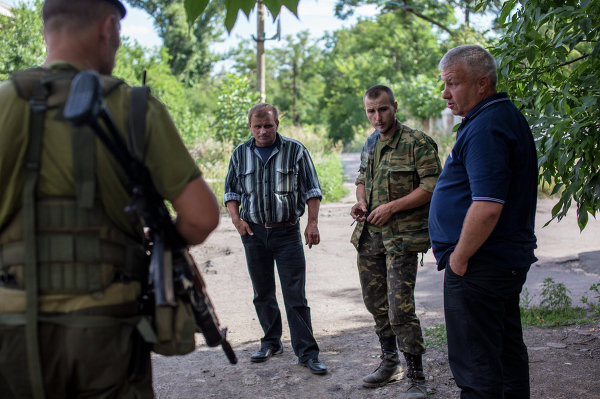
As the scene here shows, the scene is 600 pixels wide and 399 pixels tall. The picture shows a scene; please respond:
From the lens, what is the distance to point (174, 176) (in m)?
1.96

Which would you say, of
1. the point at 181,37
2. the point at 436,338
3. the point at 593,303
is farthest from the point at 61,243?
the point at 181,37

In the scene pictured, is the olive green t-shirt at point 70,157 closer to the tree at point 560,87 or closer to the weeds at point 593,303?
the tree at point 560,87

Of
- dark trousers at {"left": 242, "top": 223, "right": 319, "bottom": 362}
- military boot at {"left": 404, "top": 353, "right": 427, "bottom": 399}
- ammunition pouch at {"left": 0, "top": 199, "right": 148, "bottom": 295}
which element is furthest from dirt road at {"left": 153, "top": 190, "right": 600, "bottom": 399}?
ammunition pouch at {"left": 0, "top": 199, "right": 148, "bottom": 295}

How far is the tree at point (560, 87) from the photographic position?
3.58 metres

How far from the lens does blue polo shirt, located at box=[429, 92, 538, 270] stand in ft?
9.28

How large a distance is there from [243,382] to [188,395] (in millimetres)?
467

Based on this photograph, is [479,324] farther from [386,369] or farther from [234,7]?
[234,7]

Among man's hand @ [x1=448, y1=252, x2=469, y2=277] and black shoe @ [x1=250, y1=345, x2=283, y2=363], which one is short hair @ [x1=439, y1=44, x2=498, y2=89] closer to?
man's hand @ [x1=448, y1=252, x2=469, y2=277]

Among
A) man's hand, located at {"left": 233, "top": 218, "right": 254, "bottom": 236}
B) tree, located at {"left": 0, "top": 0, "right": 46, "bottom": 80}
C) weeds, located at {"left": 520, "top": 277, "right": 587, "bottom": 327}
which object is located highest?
tree, located at {"left": 0, "top": 0, "right": 46, "bottom": 80}

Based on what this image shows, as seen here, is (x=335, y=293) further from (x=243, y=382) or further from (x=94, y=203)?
(x=94, y=203)

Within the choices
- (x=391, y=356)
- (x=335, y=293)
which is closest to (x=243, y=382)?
(x=391, y=356)

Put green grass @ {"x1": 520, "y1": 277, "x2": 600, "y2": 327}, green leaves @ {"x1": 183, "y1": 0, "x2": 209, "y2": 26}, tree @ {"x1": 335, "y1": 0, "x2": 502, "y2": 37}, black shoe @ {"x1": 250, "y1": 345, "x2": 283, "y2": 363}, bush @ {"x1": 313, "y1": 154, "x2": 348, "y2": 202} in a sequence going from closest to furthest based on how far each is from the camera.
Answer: green leaves @ {"x1": 183, "y1": 0, "x2": 209, "y2": 26} < black shoe @ {"x1": 250, "y1": 345, "x2": 283, "y2": 363} < green grass @ {"x1": 520, "y1": 277, "x2": 600, "y2": 327} < bush @ {"x1": 313, "y1": 154, "x2": 348, "y2": 202} < tree @ {"x1": 335, "y1": 0, "x2": 502, "y2": 37}

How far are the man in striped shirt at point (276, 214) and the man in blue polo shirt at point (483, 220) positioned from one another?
6.68 feet

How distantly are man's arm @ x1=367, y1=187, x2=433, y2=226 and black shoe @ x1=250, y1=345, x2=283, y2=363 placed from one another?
161cm
